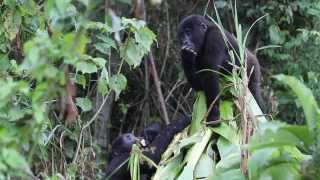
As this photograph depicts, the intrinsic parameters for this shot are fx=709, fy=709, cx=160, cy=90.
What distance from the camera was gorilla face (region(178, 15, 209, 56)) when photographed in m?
4.92

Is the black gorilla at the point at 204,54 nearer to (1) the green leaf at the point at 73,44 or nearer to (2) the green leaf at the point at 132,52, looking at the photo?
(2) the green leaf at the point at 132,52

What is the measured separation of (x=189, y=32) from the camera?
5.04 metres

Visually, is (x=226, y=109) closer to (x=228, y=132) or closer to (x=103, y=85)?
(x=228, y=132)

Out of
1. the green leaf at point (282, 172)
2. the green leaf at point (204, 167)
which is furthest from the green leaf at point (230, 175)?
the green leaf at point (204, 167)

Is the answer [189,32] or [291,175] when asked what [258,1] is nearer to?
[189,32]

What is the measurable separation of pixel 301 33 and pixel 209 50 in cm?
209

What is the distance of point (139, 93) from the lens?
289 inches

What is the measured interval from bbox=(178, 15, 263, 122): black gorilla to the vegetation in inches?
7.7

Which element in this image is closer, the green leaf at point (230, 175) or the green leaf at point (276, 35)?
the green leaf at point (230, 175)

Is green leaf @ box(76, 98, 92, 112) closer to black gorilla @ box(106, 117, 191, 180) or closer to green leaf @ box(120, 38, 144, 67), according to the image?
black gorilla @ box(106, 117, 191, 180)

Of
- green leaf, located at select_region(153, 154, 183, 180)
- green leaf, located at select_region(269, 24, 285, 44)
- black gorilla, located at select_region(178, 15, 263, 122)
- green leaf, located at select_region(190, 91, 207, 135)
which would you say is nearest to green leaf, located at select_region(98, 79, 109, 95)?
green leaf, located at select_region(190, 91, 207, 135)

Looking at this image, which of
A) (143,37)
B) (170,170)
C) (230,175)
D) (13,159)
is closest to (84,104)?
(143,37)

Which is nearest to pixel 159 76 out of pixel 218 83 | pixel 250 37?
pixel 250 37

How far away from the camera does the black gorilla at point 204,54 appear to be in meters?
4.67
